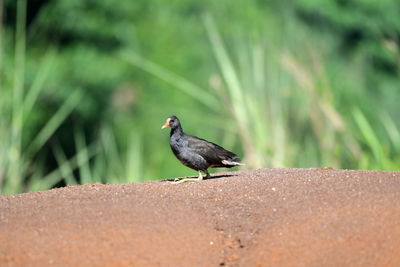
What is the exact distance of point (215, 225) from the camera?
181 inches

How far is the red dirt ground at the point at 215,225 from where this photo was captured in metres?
4.09

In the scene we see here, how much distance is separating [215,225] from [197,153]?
6.45 feet

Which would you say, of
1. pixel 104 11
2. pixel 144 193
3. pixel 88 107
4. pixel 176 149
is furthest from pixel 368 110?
pixel 144 193

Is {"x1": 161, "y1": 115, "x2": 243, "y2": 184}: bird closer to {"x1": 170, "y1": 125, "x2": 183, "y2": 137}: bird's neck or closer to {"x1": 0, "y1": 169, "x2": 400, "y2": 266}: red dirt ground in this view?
{"x1": 170, "y1": 125, "x2": 183, "y2": 137}: bird's neck

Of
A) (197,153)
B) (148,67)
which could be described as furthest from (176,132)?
(148,67)

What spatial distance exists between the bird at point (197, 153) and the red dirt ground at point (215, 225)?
1.15m

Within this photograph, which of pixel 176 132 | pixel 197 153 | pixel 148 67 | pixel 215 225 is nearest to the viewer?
pixel 215 225

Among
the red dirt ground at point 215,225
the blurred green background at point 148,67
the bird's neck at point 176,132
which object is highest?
the blurred green background at point 148,67

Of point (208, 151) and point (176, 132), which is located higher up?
point (176, 132)

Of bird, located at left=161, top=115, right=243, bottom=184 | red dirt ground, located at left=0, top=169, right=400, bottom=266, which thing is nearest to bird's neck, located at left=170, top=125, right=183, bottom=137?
bird, located at left=161, top=115, right=243, bottom=184

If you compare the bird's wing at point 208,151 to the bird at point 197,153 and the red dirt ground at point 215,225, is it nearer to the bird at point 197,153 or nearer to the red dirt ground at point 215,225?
the bird at point 197,153

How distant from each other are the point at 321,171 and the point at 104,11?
18.7 meters

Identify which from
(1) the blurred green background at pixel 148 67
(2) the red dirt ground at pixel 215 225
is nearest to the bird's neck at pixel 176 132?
(2) the red dirt ground at pixel 215 225

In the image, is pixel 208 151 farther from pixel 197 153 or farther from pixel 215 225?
pixel 215 225
